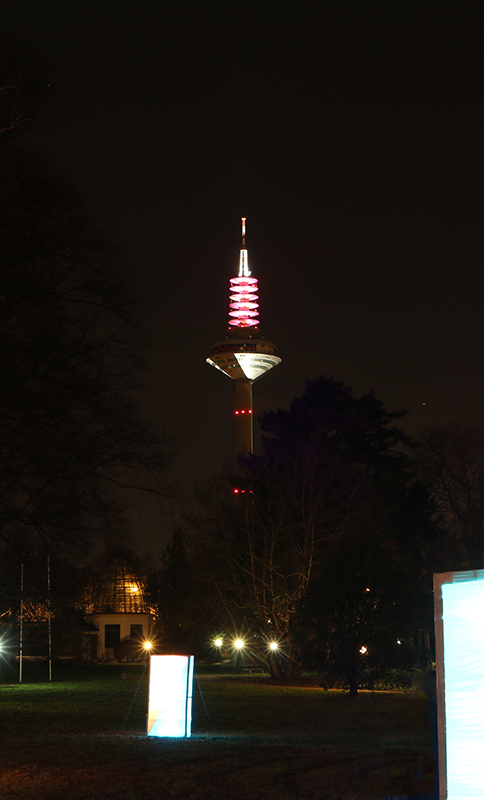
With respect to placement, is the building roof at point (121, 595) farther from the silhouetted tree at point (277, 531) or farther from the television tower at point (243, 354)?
the silhouetted tree at point (277, 531)

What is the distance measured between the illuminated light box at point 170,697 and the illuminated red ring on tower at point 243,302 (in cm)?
10370

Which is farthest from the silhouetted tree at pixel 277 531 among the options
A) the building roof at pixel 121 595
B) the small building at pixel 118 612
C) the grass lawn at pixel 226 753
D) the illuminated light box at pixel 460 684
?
the building roof at pixel 121 595

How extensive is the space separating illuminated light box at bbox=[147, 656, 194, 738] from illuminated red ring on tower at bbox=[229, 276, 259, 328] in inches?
4083

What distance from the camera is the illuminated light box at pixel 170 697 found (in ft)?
42.8

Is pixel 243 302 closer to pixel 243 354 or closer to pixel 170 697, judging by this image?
pixel 243 354

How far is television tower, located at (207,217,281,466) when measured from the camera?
11156cm

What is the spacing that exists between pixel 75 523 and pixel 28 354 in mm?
3181

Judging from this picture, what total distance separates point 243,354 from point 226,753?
100730mm

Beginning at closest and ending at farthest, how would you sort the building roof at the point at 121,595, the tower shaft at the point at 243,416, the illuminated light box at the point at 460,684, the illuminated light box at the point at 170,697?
the illuminated light box at the point at 460,684 < the illuminated light box at the point at 170,697 < the building roof at the point at 121,595 < the tower shaft at the point at 243,416

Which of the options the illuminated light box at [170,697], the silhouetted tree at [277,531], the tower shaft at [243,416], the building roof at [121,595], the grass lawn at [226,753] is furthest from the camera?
the tower shaft at [243,416]

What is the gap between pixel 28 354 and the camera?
1444cm

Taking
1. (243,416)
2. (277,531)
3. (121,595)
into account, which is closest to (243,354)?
(243,416)

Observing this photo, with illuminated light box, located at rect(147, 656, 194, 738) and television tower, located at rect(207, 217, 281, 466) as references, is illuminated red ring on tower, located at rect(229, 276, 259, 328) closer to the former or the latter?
television tower, located at rect(207, 217, 281, 466)

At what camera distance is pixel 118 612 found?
84.9 meters
